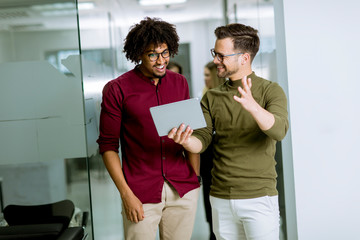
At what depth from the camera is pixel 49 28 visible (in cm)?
247

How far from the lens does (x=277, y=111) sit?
Result: 1.62 m

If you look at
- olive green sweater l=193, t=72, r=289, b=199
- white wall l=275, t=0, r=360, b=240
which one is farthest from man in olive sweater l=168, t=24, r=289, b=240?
white wall l=275, t=0, r=360, b=240

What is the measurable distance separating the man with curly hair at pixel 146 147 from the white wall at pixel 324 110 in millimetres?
764

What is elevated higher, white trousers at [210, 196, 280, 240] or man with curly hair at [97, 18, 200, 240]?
man with curly hair at [97, 18, 200, 240]

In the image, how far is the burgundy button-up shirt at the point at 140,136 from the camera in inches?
70.2

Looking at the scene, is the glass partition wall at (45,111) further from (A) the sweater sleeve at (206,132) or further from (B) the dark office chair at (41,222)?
(A) the sweater sleeve at (206,132)

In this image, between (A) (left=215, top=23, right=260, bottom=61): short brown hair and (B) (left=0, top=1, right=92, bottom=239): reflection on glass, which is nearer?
(A) (left=215, top=23, right=260, bottom=61): short brown hair

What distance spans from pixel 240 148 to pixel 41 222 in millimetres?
1073

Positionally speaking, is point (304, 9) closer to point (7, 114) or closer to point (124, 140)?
point (124, 140)

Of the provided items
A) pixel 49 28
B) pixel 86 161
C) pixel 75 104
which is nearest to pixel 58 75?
pixel 75 104

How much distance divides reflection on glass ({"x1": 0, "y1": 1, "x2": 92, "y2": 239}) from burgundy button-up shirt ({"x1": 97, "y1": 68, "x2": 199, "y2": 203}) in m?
0.23

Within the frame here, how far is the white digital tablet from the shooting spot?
1574 mm

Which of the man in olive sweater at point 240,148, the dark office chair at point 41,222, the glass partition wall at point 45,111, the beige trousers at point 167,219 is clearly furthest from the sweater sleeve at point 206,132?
the dark office chair at point 41,222

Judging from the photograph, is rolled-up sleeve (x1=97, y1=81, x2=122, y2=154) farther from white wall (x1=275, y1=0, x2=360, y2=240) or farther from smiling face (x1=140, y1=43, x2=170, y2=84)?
white wall (x1=275, y1=0, x2=360, y2=240)
